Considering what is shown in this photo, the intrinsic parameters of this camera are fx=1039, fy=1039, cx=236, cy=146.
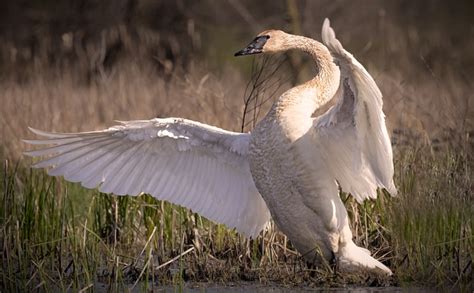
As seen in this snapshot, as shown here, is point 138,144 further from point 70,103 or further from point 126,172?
point 70,103

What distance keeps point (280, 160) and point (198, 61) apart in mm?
8918

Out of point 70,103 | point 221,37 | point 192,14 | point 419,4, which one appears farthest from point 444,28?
point 70,103

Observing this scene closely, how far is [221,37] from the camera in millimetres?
21500

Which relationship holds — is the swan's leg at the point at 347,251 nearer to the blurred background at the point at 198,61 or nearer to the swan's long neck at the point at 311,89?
the swan's long neck at the point at 311,89

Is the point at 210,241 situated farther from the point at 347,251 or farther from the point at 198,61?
the point at 198,61

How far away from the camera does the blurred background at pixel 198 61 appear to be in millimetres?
9859

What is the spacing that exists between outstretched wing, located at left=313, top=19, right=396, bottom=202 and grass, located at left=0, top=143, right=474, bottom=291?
376 millimetres

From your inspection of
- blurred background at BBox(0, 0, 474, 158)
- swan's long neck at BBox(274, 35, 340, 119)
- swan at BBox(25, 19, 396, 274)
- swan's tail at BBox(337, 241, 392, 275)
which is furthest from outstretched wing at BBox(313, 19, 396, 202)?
blurred background at BBox(0, 0, 474, 158)

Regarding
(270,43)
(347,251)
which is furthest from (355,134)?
(270,43)

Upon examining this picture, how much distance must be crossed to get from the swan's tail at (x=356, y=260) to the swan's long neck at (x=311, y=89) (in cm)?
92

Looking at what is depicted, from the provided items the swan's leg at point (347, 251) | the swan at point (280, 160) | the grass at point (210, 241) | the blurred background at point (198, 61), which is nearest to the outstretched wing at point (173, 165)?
the swan at point (280, 160)

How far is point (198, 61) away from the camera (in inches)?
601

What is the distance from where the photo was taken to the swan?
20.1ft

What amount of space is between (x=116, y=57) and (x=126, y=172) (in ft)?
35.4
